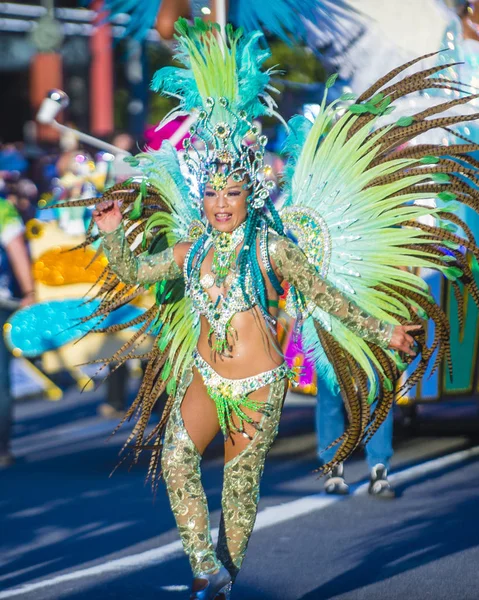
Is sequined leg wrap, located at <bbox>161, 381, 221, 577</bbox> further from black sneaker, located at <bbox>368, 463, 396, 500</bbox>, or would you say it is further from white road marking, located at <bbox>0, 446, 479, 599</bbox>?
black sneaker, located at <bbox>368, 463, 396, 500</bbox>

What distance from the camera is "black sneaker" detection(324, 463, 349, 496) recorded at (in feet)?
23.7

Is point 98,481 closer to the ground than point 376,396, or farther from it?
closer to the ground

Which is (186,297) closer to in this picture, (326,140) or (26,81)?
(326,140)

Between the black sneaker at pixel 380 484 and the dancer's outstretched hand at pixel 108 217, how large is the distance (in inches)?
117

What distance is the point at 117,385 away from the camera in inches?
409

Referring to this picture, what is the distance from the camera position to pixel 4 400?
8.63 metres

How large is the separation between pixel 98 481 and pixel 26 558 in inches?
69.6

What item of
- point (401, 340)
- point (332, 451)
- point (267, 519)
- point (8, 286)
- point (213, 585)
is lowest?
point (267, 519)

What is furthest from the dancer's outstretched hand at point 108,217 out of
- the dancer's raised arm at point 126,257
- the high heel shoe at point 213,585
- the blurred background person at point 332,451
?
the blurred background person at point 332,451

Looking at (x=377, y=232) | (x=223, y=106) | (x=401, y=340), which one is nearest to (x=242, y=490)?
(x=401, y=340)

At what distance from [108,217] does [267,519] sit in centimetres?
249

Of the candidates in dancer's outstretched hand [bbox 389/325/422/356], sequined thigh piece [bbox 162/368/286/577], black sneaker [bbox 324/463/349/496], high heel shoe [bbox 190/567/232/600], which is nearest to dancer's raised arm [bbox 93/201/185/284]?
sequined thigh piece [bbox 162/368/286/577]

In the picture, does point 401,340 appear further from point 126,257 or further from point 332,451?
point 332,451

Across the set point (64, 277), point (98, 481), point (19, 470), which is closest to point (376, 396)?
point (98, 481)
